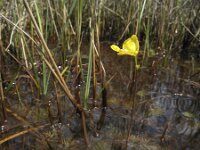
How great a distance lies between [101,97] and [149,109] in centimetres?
24

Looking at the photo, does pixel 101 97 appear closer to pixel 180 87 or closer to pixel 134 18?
pixel 180 87

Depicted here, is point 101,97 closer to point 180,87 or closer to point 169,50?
point 180,87

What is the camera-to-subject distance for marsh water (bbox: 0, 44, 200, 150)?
3.95 ft

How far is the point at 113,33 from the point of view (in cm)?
276

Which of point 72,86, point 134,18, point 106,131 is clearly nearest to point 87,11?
point 134,18

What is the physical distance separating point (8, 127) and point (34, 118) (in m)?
0.12

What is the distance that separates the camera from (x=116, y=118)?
4.54 feet

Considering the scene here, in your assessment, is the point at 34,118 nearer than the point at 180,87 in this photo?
Yes

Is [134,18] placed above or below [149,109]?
above

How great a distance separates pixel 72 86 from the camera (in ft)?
5.32

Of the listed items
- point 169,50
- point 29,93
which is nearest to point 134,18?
point 169,50

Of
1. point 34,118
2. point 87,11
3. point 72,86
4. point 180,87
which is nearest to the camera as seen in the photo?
point 34,118

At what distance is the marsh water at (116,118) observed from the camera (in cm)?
120

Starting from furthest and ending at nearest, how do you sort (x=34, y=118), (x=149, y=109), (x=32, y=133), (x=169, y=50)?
(x=169, y=50) < (x=149, y=109) < (x=34, y=118) < (x=32, y=133)
